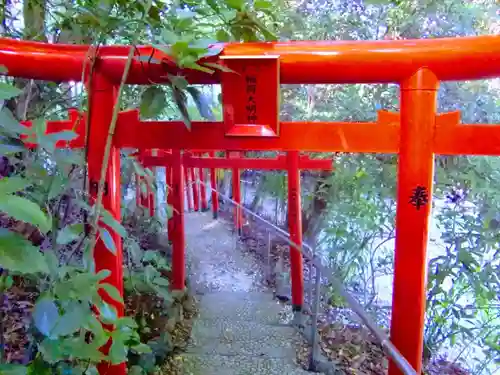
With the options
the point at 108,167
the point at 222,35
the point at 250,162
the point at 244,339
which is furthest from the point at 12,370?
the point at 250,162

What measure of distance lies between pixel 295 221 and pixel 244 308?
3.07 feet

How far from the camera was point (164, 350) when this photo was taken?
108 inches

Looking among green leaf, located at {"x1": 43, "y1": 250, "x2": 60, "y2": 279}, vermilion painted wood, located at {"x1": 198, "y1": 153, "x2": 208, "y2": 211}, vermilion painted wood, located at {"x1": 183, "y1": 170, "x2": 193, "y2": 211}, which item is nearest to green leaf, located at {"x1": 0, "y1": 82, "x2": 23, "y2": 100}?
green leaf, located at {"x1": 43, "y1": 250, "x2": 60, "y2": 279}

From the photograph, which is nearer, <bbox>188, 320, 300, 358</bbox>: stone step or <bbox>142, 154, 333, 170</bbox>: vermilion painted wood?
<bbox>188, 320, 300, 358</bbox>: stone step

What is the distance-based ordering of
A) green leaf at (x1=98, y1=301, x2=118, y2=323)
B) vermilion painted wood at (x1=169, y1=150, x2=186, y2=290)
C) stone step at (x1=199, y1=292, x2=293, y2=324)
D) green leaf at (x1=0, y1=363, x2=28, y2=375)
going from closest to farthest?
green leaf at (x1=0, y1=363, x2=28, y2=375) → green leaf at (x1=98, y1=301, x2=118, y2=323) → stone step at (x1=199, y1=292, x2=293, y2=324) → vermilion painted wood at (x1=169, y1=150, x2=186, y2=290)

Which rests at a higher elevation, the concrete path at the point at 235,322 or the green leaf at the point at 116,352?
the green leaf at the point at 116,352

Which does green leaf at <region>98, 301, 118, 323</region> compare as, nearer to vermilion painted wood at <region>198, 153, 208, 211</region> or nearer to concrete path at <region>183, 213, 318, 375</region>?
concrete path at <region>183, 213, 318, 375</region>

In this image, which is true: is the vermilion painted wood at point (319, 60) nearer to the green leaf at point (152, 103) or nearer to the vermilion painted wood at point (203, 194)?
the green leaf at point (152, 103)

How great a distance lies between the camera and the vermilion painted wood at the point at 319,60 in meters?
1.29

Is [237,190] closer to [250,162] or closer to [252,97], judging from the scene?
[250,162]

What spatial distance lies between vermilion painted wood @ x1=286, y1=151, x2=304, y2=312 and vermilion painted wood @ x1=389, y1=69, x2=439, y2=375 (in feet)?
6.39

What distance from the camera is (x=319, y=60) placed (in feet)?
4.54

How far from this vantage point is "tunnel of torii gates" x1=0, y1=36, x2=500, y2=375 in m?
1.32

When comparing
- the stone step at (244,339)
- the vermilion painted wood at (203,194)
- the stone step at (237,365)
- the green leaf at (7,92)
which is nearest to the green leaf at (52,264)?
the green leaf at (7,92)
